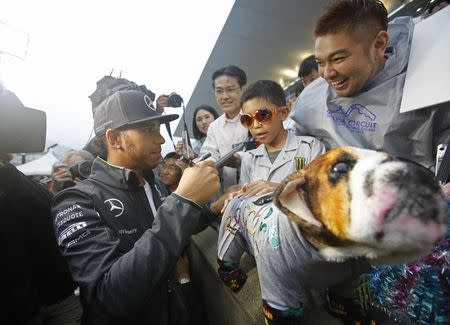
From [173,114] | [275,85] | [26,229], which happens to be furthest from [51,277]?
[275,85]

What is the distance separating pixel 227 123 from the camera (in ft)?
10.6

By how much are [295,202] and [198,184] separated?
72cm

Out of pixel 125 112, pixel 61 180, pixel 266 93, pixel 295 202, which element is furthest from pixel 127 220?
pixel 61 180

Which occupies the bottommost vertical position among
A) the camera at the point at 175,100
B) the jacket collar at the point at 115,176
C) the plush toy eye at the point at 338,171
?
the jacket collar at the point at 115,176

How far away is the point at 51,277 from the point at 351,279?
1.81m

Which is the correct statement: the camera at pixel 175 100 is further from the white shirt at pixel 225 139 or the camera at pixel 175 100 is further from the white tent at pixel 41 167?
the white tent at pixel 41 167

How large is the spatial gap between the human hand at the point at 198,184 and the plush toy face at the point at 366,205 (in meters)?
0.67

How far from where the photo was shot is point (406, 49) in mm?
1594

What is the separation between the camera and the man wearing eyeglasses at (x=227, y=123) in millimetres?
3066

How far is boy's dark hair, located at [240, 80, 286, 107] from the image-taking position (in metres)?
2.25

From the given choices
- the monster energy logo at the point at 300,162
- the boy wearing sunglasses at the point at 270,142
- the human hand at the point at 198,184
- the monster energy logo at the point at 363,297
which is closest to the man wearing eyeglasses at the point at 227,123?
the boy wearing sunglasses at the point at 270,142

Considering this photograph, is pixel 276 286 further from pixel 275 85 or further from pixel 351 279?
pixel 275 85

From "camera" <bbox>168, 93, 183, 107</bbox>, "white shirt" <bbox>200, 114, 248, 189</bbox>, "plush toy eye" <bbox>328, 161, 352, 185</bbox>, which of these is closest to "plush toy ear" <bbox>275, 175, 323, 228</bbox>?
"plush toy eye" <bbox>328, 161, 352, 185</bbox>

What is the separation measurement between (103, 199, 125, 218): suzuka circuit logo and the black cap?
1.70 ft
